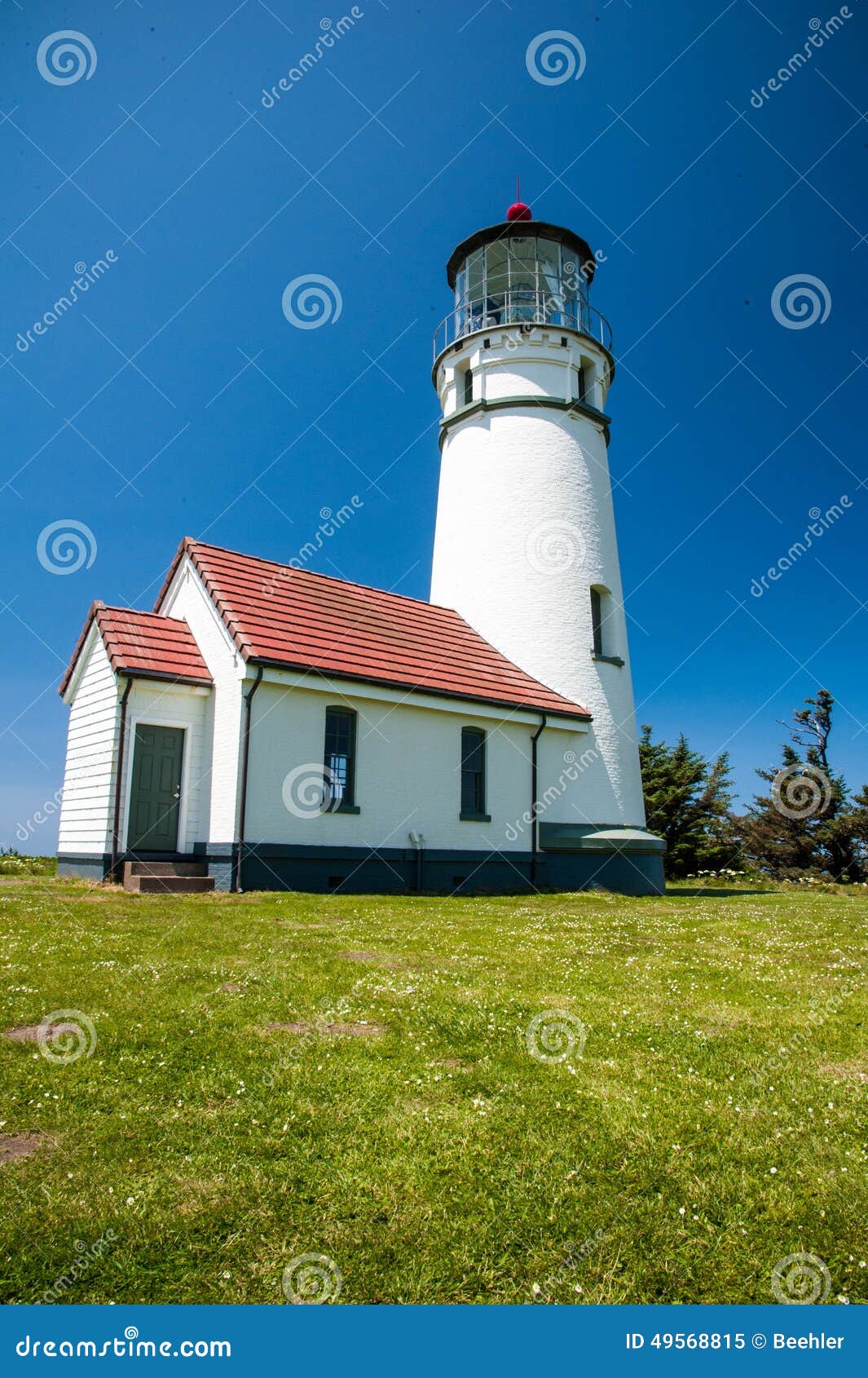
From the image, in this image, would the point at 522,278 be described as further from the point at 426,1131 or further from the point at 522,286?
the point at 426,1131

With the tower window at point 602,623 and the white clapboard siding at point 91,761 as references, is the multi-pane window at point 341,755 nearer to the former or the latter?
the white clapboard siding at point 91,761

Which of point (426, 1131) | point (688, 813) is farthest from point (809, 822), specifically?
point (426, 1131)

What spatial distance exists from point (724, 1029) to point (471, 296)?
25245 millimetres

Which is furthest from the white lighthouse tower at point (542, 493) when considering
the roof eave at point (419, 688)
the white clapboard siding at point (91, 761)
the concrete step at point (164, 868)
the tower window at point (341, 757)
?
the white clapboard siding at point (91, 761)

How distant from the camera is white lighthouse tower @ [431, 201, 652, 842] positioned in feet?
75.4

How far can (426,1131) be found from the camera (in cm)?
438

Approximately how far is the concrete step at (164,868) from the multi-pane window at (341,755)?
2.95 m

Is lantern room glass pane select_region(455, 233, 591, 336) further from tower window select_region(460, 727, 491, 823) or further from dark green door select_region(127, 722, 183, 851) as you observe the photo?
dark green door select_region(127, 722, 183, 851)

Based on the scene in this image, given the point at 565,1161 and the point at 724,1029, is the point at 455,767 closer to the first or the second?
the point at 724,1029

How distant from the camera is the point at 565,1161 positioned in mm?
4070

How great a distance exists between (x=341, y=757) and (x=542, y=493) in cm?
1043

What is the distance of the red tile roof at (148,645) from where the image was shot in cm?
1661

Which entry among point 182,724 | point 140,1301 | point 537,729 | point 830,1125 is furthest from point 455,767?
point 140,1301

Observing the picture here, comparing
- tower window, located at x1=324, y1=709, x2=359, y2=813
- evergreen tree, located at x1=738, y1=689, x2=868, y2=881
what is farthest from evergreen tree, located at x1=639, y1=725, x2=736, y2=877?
tower window, located at x1=324, y1=709, x2=359, y2=813
